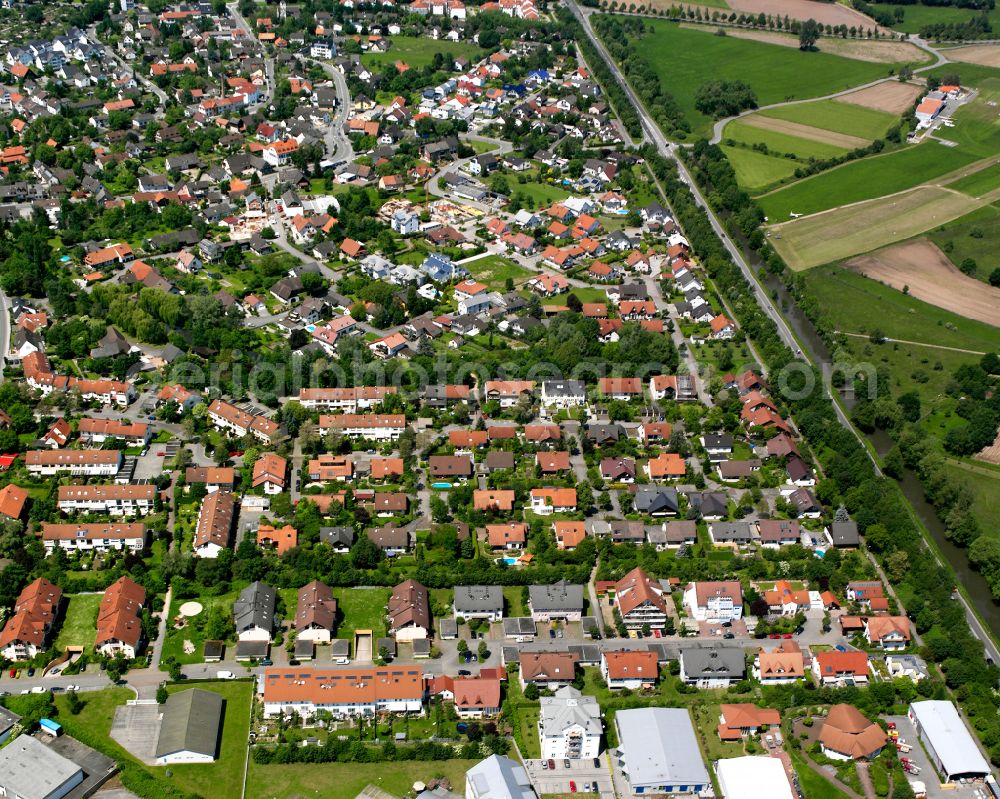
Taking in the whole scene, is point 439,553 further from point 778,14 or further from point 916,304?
point 778,14

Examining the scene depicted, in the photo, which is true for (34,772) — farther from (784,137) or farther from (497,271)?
(784,137)

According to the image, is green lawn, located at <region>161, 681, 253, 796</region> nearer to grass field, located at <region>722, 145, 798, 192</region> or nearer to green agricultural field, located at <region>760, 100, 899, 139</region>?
grass field, located at <region>722, 145, 798, 192</region>

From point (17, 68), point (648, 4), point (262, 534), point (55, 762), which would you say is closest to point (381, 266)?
point (262, 534)

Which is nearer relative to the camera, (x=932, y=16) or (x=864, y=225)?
(x=864, y=225)

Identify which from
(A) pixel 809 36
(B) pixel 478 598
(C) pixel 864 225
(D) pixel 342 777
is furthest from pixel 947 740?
(A) pixel 809 36

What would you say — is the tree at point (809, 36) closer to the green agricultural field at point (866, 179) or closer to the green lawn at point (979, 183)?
the green agricultural field at point (866, 179)

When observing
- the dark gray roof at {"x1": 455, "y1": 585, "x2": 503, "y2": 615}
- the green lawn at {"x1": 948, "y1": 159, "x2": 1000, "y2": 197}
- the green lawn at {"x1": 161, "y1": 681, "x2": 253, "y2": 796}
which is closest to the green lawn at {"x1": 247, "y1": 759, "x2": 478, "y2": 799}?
the green lawn at {"x1": 161, "y1": 681, "x2": 253, "y2": 796}
